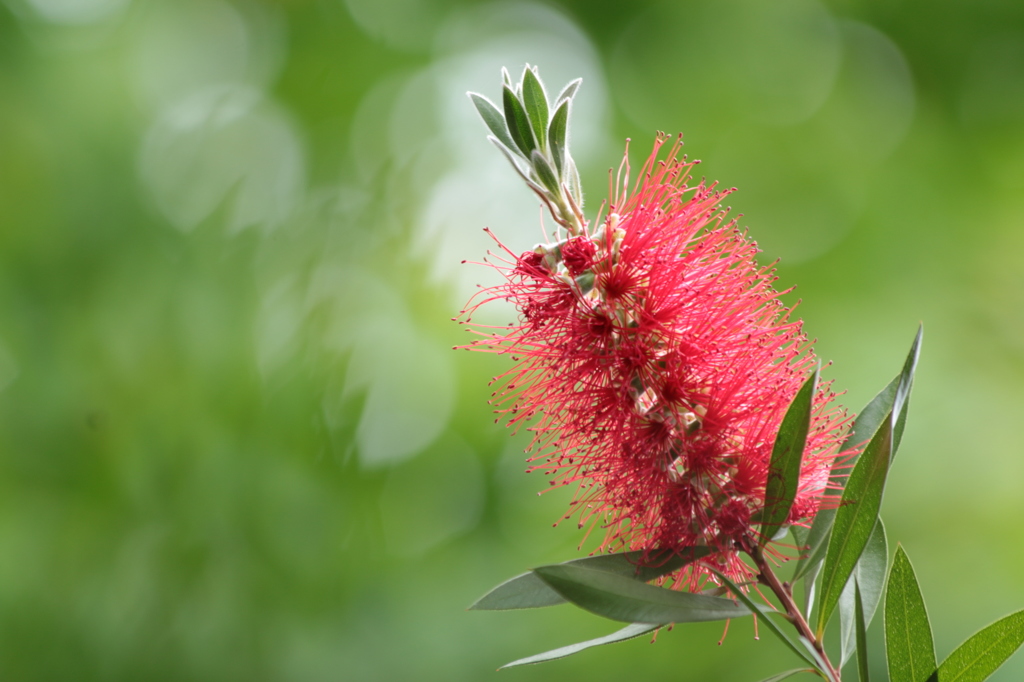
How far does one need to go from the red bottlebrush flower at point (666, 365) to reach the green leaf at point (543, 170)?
0.22 feet

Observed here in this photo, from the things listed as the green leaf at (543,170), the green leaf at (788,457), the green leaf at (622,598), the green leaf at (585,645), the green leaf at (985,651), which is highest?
the green leaf at (543,170)

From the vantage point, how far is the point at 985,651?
70 centimetres

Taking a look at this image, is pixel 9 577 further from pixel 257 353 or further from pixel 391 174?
pixel 391 174

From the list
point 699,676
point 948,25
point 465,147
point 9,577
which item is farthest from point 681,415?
point 948,25

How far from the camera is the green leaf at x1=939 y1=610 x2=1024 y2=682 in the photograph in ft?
2.25

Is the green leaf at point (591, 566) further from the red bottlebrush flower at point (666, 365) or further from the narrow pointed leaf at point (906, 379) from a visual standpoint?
the narrow pointed leaf at point (906, 379)

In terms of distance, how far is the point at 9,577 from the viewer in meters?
2.63

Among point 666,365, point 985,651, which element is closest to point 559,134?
point 666,365

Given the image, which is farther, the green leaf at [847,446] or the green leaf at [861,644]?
the green leaf at [847,446]

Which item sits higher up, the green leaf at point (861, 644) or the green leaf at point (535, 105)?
the green leaf at point (535, 105)

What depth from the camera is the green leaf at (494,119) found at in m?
0.75

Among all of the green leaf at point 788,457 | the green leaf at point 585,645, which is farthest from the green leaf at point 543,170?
the green leaf at point 585,645

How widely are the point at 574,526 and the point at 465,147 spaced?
5.07ft

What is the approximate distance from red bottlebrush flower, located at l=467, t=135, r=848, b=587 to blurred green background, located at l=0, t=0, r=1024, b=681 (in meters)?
1.94
